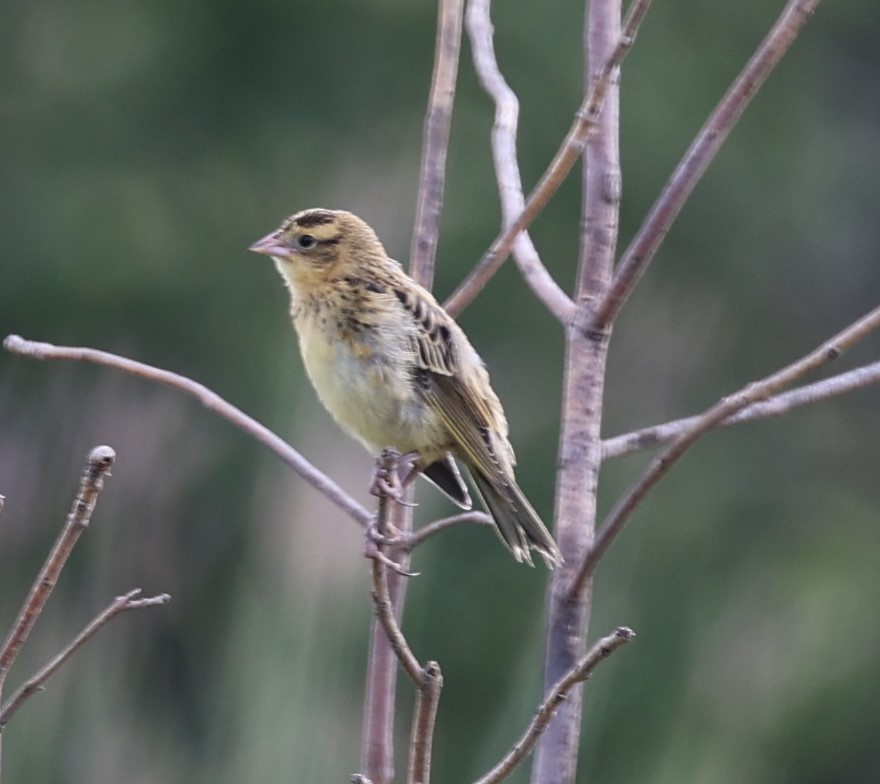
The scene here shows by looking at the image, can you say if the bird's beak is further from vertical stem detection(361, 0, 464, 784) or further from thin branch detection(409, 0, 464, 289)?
thin branch detection(409, 0, 464, 289)

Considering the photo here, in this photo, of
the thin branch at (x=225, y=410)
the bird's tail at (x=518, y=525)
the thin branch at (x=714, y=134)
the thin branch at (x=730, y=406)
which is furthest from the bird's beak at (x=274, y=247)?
the thin branch at (x=730, y=406)

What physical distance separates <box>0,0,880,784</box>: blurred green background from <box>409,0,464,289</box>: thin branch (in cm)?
602

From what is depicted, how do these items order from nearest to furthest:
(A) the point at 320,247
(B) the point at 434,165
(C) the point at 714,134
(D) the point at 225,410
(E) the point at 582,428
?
(C) the point at 714,134, (E) the point at 582,428, (D) the point at 225,410, (B) the point at 434,165, (A) the point at 320,247

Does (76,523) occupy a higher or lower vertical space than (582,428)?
lower

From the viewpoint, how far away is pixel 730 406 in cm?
198

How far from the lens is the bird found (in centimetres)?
358

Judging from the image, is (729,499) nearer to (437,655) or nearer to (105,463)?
(437,655)

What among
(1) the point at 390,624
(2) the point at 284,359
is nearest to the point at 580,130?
(1) the point at 390,624

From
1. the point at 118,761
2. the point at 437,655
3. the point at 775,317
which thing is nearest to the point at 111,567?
the point at 118,761

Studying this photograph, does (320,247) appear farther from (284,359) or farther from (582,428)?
(284,359)

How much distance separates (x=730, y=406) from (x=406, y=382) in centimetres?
170

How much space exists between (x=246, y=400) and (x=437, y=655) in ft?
6.46

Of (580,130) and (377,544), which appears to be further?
(580,130)

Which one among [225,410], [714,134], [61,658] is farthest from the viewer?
[225,410]
